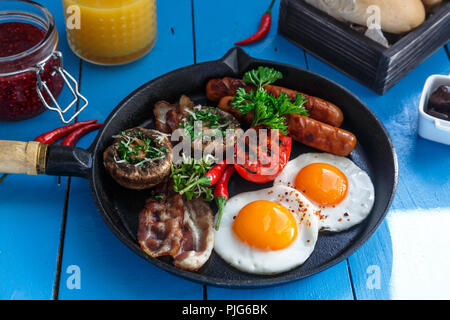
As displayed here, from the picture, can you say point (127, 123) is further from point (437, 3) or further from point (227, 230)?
point (437, 3)

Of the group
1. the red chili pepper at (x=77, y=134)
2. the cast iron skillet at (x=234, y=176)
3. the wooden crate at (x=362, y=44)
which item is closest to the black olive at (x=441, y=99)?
the wooden crate at (x=362, y=44)

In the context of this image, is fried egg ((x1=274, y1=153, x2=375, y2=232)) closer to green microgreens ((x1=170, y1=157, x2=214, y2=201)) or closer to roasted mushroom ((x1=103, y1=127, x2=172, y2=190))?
green microgreens ((x1=170, y1=157, x2=214, y2=201))

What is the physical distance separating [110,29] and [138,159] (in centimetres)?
105

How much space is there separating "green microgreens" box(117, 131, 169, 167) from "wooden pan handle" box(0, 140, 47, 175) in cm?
40

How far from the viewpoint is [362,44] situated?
3422 mm

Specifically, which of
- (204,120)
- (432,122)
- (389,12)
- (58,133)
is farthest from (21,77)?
(432,122)

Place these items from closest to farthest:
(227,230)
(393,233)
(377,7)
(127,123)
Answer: (227,230) → (393,233) → (127,123) → (377,7)

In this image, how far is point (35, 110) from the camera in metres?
3.30

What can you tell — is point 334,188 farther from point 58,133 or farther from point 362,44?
point 58,133

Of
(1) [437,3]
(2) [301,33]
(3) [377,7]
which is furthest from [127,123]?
(1) [437,3]

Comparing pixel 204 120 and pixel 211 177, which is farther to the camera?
pixel 204 120

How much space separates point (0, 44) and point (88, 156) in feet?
3.22

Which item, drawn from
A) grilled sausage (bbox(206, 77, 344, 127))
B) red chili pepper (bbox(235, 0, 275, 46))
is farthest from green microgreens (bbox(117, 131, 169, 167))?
red chili pepper (bbox(235, 0, 275, 46))

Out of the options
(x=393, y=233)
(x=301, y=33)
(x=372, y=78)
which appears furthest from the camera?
(x=301, y=33)
